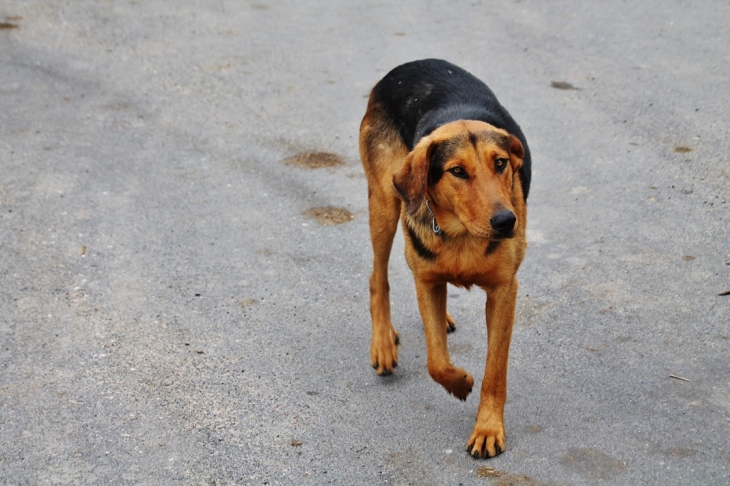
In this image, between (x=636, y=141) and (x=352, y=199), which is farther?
(x=636, y=141)

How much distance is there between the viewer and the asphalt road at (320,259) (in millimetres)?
4410

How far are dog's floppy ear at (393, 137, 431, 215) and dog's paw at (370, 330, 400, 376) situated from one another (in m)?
1.15

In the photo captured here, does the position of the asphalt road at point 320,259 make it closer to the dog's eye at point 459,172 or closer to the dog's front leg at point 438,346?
the dog's front leg at point 438,346

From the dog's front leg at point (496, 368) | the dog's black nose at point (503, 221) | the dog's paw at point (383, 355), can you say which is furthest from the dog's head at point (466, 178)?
the dog's paw at point (383, 355)

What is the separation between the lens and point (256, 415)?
15.4 ft

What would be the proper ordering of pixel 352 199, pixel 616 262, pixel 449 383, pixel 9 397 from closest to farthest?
pixel 449 383
pixel 9 397
pixel 616 262
pixel 352 199

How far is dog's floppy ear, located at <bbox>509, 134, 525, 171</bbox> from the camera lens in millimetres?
4211

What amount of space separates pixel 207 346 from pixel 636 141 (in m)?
4.24

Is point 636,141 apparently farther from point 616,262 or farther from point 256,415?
point 256,415

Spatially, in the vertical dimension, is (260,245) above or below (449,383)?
below

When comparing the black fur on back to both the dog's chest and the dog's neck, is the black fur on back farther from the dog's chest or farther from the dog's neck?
the dog's chest

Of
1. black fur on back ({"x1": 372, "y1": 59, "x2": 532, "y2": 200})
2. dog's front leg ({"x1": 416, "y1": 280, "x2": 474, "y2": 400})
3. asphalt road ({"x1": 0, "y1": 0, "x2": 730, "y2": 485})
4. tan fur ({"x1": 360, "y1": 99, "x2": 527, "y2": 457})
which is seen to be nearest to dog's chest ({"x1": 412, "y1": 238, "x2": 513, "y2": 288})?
tan fur ({"x1": 360, "y1": 99, "x2": 527, "y2": 457})

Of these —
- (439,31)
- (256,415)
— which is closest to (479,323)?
(256,415)

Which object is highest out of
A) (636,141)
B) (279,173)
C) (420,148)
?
(420,148)
